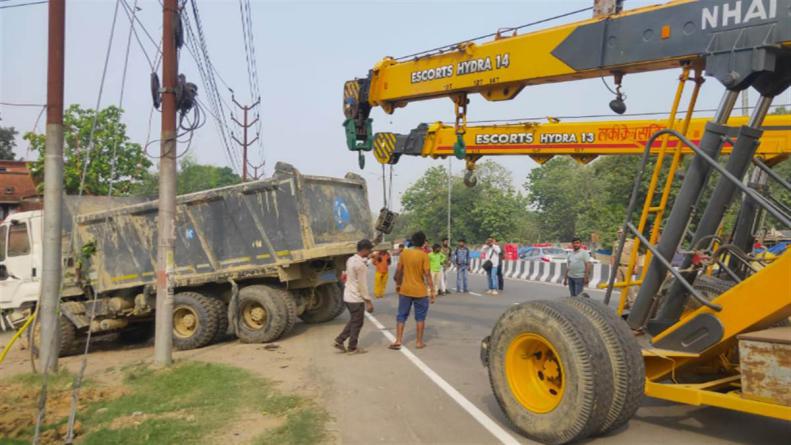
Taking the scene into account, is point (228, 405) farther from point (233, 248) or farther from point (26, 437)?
point (233, 248)

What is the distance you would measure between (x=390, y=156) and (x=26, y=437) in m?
6.80

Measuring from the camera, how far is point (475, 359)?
8141 mm

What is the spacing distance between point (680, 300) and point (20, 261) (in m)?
11.0

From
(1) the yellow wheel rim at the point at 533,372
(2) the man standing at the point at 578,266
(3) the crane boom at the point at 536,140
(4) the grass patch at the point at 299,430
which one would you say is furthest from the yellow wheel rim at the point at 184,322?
(2) the man standing at the point at 578,266

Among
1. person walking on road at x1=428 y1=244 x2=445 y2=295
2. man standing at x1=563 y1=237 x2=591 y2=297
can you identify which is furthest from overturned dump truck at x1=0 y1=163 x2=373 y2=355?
person walking on road at x1=428 y1=244 x2=445 y2=295

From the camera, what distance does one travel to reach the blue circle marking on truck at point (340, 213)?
10.6 metres

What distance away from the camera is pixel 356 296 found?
8.59 metres

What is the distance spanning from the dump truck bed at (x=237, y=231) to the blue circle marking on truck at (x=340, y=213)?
18 mm

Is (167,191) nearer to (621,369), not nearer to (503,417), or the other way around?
(503,417)

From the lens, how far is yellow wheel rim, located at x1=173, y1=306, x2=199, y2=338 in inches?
403

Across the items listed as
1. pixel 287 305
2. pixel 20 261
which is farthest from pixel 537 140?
pixel 20 261

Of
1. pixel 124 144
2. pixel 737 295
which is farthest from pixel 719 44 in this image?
pixel 124 144

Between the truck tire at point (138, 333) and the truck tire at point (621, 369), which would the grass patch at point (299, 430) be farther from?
the truck tire at point (138, 333)

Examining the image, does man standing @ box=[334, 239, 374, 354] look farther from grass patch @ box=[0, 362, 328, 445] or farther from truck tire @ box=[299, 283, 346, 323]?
truck tire @ box=[299, 283, 346, 323]
